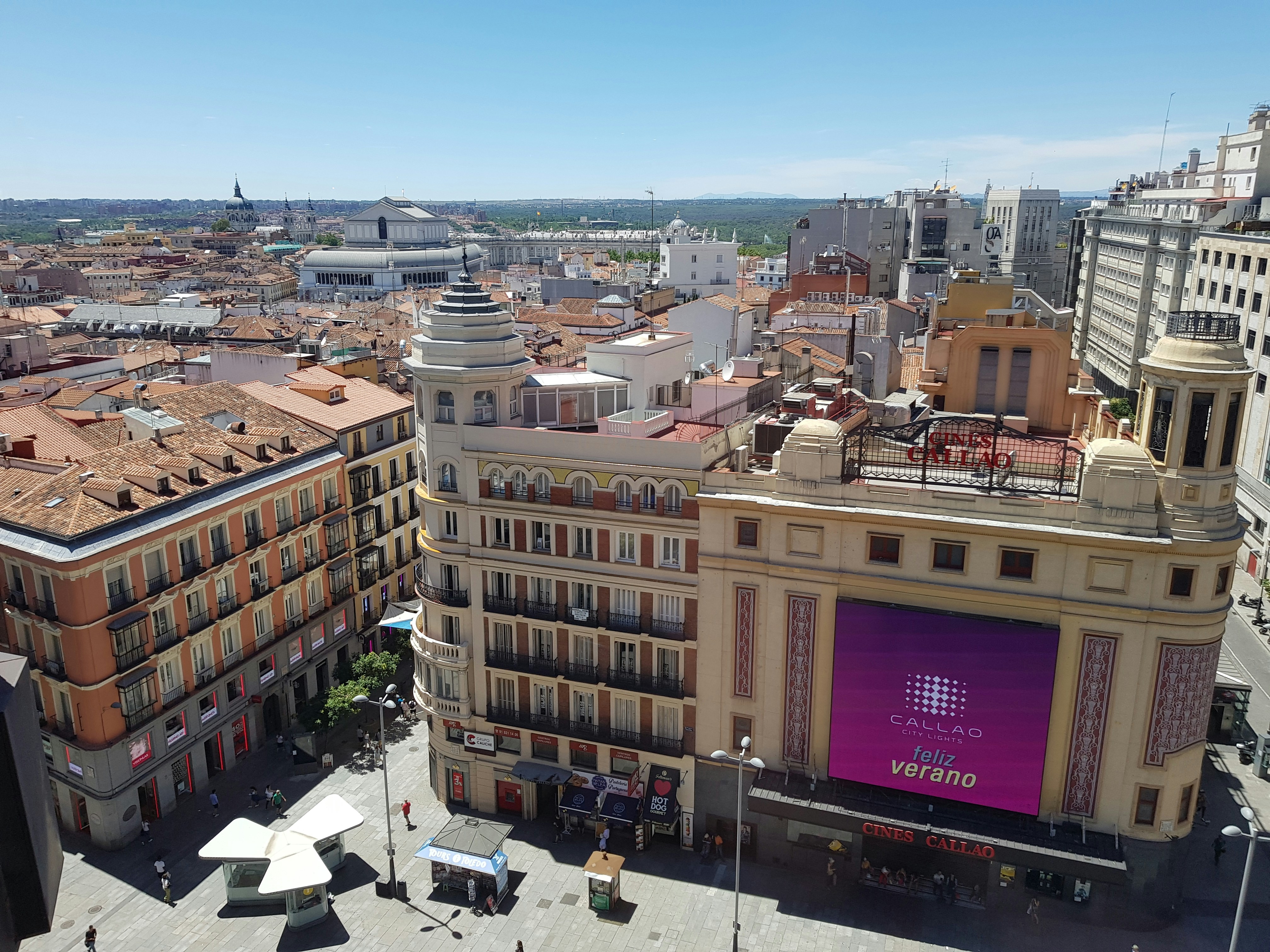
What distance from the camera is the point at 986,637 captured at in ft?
132

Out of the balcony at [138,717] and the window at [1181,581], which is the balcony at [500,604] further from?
the window at [1181,581]

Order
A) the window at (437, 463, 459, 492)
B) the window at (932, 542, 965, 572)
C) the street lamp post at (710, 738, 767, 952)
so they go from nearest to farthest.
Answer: the street lamp post at (710, 738, 767, 952)
the window at (932, 542, 965, 572)
the window at (437, 463, 459, 492)

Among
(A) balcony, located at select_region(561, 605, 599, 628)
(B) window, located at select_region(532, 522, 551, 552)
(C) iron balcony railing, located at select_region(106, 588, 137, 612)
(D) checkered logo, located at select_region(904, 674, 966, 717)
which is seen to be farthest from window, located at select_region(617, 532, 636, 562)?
(C) iron balcony railing, located at select_region(106, 588, 137, 612)

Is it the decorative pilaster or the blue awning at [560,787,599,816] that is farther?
the blue awning at [560,787,599,816]

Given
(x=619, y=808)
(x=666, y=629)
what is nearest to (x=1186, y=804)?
(x=666, y=629)

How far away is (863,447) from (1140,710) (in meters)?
15.7

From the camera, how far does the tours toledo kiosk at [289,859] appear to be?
43.1m

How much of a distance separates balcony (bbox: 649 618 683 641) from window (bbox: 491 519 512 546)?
851cm

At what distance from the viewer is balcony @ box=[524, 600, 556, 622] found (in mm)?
48531

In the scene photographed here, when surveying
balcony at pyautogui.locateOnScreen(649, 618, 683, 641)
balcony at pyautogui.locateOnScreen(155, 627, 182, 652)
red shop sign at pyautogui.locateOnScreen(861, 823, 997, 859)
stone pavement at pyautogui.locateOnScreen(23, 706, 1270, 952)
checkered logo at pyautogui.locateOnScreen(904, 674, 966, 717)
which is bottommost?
stone pavement at pyautogui.locateOnScreen(23, 706, 1270, 952)

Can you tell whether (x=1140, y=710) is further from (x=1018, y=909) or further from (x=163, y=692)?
(x=163, y=692)

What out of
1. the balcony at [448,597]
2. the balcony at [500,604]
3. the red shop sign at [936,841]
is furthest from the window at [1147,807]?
the balcony at [448,597]

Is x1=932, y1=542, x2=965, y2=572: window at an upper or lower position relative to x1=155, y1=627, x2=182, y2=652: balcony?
upper

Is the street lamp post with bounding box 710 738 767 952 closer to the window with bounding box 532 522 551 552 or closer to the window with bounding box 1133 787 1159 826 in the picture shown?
the window with bounding box 532 522 551 552
